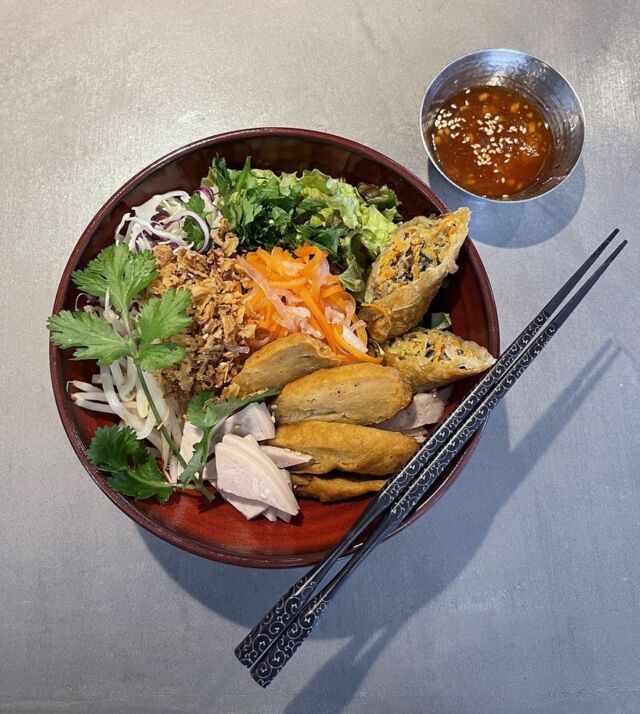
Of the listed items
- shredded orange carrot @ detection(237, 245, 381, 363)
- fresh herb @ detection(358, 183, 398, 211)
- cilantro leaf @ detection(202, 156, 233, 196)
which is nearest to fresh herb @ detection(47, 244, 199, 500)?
shredded orange carrot @ detection(237, 245, 381, 363)

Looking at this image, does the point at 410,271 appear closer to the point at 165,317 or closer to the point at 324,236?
the point at 324,236

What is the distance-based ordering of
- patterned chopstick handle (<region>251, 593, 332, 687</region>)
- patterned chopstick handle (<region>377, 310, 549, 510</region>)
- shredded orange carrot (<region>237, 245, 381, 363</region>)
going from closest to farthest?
patterned chopstick handle (<region>251, 593, 332, 687</region>) < patterned chopstick handle (<region>377, 310, 549, 510</region>) < shredded orange carrot (<region>237, 245, 381, 363</region>)

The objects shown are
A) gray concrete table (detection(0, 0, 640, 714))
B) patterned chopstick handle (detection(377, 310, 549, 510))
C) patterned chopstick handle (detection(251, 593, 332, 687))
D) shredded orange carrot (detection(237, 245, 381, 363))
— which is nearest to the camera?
patterned chopstick handle (detection(251, 593, 332, 687))

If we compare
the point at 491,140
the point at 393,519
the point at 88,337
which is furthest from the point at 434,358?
the point at 491,140

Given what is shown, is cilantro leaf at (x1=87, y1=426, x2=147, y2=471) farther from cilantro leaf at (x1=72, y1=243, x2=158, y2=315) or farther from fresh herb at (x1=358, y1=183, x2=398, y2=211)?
fresh herb at (x1=358, y1=183, x2=398, y2=211)

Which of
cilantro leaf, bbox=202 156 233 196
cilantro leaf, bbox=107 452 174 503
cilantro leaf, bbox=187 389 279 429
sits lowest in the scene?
cilantro leaf, bbox=107 452 174 503
